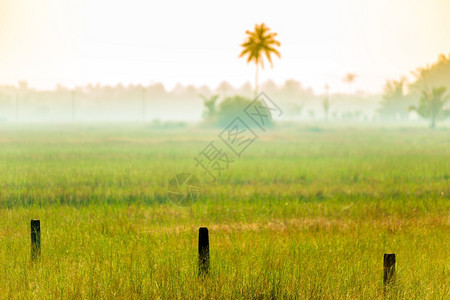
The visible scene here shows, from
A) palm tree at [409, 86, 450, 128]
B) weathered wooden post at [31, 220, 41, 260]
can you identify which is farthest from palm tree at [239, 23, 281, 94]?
weathered wooden post at [31, 220, 41, 260]

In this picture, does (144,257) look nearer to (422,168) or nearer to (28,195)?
(28,195)

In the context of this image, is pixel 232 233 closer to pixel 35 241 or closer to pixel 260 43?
pixel 35 241

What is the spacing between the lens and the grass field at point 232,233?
9117 millimetres

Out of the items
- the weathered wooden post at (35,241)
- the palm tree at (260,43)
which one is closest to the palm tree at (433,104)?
the palm tree at (260,43)

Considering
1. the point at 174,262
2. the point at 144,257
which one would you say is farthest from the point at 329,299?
the point at 144,257

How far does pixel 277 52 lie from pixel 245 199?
229 feet

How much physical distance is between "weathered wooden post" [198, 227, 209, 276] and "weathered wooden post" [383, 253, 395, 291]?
2960mm

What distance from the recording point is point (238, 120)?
274ft

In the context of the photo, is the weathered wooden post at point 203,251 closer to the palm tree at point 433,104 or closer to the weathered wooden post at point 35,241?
the weathered wooden post at point 35,241

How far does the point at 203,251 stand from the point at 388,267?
3111 millimetres

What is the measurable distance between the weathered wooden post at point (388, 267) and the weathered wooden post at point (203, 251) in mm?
2960

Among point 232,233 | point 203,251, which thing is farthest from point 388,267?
point 232,233

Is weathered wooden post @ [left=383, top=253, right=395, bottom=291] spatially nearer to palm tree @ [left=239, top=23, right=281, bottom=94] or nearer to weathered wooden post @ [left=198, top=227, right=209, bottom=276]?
weathered wooden post @ [left=198, top=227, right=209, bottom=276]

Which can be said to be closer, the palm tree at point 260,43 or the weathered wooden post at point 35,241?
the weathered wooden post at point 35,241
